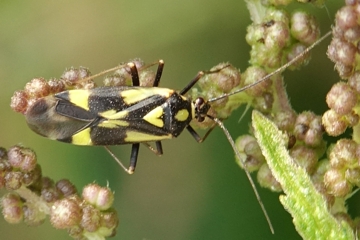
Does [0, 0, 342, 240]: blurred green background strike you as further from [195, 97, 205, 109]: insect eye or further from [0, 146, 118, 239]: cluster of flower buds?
[0, 146, 118, 239]: cluster of flower buds

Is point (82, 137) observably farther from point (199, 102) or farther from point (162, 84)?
point (162, 84)

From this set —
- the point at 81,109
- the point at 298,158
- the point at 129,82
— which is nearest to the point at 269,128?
the point at 298,158

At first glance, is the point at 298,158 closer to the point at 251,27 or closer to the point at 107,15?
the point at 251,27

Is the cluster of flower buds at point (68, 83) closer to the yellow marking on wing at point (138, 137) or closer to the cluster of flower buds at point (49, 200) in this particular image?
the cluster of flower buds at point (49, 200)

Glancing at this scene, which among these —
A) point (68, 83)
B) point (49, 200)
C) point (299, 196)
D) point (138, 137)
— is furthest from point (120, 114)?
point (299, 196)

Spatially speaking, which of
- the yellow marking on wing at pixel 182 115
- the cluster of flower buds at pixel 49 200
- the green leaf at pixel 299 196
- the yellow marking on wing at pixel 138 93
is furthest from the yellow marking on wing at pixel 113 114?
the green leaf at pixel 299 196
